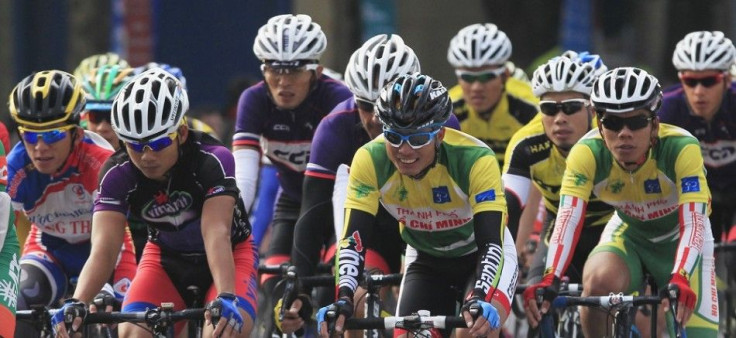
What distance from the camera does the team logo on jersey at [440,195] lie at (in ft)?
30.6

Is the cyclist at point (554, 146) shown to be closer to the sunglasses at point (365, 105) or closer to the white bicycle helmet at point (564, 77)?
the white bicycle helmet at point (564, 77)

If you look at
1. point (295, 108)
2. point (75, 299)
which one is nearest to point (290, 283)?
point (75, 299)

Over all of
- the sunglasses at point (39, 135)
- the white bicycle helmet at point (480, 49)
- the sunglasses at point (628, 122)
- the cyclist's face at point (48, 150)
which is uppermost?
the white bicycle helmet at point (480, 49)

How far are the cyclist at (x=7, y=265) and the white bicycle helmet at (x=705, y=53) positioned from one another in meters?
5.75

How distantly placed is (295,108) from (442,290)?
9.54 feet

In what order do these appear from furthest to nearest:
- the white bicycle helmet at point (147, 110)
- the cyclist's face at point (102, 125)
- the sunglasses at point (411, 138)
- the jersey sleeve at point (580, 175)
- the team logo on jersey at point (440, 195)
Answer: the cyclist's face at point (102, 125)
the jersey sleeve at point (580, 175)
the team logo on jersey at point (440, 195)
the white bicycle helmet at point (147, 110)
the sunglasses at point (411, 138)

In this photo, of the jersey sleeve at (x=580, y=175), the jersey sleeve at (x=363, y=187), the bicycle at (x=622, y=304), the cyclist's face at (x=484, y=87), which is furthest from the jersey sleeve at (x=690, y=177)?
the cyclist's face at (x=484, y=87)

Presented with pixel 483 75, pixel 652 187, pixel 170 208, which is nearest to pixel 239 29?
pixel 483 75

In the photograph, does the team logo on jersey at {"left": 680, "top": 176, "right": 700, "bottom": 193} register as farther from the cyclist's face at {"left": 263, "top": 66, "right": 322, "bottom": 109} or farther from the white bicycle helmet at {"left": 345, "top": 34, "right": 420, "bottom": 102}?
the cyclist's face at {"left": 263, "top": 66, "right": 322, "bottom": 109}

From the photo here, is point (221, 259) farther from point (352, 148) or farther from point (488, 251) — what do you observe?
point (352, 148)

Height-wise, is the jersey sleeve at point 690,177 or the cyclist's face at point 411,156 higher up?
the cyclist's face at point 411,156

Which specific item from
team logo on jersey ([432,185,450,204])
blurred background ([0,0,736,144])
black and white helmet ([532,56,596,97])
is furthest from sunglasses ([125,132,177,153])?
blurred background ([0,0,736,144])

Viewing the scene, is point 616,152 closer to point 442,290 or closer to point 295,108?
point 442,290

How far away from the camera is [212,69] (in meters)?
26.3
